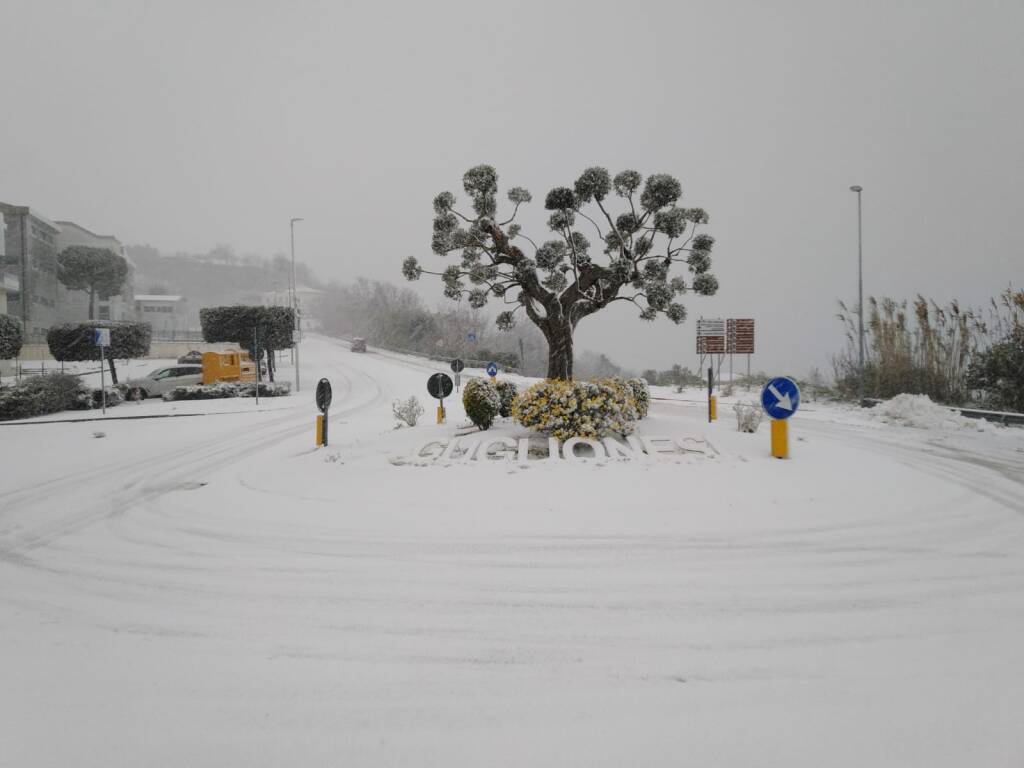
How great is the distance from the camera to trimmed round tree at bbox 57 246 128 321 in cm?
3622

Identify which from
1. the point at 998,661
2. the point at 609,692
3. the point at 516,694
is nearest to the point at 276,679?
the point at 516,694

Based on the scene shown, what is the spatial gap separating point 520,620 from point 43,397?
1705cm

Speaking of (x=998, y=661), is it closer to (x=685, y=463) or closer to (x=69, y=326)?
(x=685, y=463)

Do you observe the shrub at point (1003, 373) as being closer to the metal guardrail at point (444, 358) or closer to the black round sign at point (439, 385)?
the black round sign at point (439, 385)

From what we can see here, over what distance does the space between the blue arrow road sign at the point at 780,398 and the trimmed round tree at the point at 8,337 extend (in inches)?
949

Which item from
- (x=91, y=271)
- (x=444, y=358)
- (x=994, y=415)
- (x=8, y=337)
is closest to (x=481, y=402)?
(x=994, y=415)

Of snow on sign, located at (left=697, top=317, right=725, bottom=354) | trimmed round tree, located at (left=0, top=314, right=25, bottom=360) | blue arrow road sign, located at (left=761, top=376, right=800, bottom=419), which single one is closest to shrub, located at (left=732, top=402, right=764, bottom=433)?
blue arrow road sign, located at (left=761, top=376, right=800, bottom=419)

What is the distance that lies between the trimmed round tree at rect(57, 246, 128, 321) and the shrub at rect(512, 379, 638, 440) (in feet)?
149

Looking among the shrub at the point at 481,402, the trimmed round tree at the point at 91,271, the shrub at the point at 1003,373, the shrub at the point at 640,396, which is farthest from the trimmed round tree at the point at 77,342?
the shrub at the point at 1003,373

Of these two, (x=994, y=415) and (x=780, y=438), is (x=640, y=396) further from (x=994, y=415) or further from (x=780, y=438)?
(x=994, y=415)

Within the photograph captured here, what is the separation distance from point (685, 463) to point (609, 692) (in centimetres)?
450

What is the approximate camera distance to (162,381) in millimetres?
17297

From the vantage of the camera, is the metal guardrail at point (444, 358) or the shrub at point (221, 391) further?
the metal guardrail at point (444, 358)

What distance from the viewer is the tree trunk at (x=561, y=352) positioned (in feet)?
30.9
